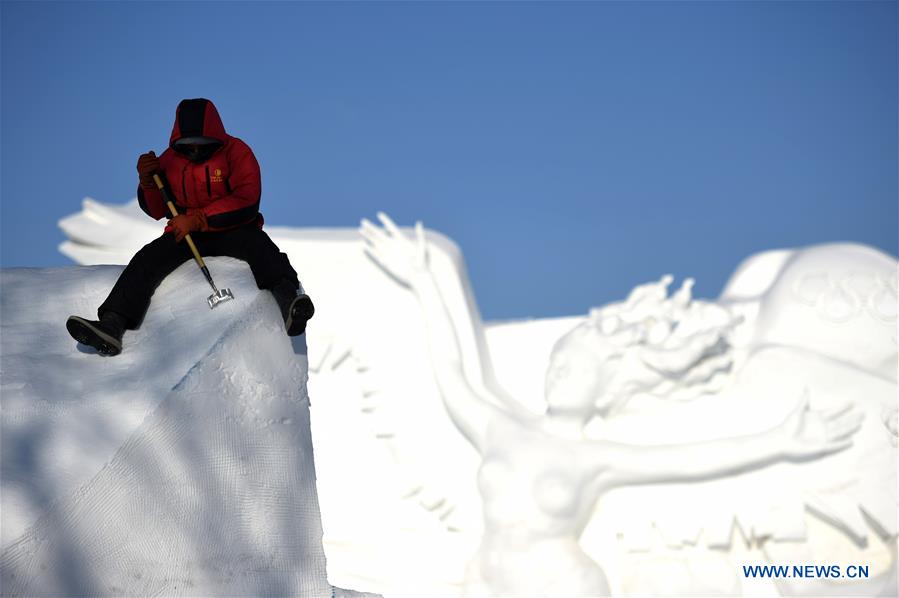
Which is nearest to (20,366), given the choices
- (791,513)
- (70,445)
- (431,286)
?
(70,445)

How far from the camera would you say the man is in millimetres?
2271

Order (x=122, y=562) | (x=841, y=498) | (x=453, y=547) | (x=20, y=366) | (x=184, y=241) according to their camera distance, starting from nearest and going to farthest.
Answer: (x=122, y=562) → (x=20, y=366) → (x=184, y=241) → (x=841, y=498) → (x=453, y=547)

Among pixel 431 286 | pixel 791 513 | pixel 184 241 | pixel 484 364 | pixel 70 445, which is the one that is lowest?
pixel 791 513

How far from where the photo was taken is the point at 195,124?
2.51 m

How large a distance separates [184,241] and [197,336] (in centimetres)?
31

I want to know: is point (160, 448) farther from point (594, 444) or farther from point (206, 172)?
point (594, 444)

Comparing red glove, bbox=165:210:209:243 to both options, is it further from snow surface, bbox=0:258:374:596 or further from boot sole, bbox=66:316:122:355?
boot sole, bbox=66:316:122:355

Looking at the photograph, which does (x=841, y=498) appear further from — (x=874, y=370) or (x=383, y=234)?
(x=383, y=234)

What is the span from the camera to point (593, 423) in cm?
542

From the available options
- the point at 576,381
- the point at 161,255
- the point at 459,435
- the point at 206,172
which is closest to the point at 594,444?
the point at 576,381

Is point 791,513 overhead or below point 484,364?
below

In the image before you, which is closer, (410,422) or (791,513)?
(791,513)

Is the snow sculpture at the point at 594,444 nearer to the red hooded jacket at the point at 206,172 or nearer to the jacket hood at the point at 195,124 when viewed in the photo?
the red hooded jacket at the point at 206,172

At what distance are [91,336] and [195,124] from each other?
0.67 metres
